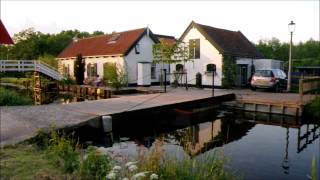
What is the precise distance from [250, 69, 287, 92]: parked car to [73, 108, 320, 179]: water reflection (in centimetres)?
575

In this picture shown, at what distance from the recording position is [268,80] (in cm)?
2258

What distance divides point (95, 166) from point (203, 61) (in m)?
21.3

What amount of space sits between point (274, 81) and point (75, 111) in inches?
583

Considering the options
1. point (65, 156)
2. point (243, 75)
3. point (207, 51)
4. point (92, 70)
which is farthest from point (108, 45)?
point (65, 156)

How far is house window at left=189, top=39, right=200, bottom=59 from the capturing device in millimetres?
26750

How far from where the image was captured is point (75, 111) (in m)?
13.0

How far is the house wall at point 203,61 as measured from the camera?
83.5 feet

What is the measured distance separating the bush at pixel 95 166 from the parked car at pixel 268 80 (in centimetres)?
1858

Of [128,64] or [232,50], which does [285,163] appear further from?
[128,64]

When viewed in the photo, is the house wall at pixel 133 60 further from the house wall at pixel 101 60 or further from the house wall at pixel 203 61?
the house wall at pixel 203 61

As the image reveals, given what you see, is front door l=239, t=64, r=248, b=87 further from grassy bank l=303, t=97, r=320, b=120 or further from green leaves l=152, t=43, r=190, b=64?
grassy bank l=303, t=97, r=320, b=120

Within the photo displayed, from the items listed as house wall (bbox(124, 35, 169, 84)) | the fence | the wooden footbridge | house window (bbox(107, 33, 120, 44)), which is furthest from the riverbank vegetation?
house window (bbox(107, 33, 120, 44))

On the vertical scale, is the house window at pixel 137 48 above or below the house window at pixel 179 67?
above

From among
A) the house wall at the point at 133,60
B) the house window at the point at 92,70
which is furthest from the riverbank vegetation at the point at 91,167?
the house window at the point at 92,70
